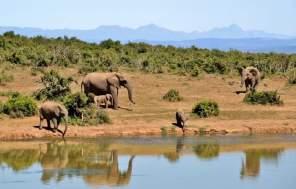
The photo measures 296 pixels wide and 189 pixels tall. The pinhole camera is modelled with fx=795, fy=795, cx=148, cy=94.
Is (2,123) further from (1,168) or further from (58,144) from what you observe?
(1,168)

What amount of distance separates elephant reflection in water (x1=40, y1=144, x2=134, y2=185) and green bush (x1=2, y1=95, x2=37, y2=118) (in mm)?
4021

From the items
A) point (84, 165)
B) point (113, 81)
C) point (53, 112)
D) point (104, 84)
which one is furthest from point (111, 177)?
point (104, 84)

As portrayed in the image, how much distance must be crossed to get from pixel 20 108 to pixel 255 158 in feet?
30.2

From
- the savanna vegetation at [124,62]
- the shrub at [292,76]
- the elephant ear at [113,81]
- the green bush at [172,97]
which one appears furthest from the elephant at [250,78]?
the elephant ear at [113,81]

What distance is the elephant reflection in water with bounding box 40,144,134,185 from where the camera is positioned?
19219mm

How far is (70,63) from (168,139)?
20.3 meters

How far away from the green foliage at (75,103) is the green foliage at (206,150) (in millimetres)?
4759

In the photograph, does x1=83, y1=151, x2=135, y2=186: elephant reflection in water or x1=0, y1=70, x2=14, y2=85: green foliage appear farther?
x1=0, y1=70, x2=14, y2=85: green foliage

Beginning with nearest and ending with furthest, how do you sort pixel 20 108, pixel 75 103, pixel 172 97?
pixel 75 103
pixel 20 108
pixel 172 97

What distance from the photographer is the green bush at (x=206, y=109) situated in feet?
94.8

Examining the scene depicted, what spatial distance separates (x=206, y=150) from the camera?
23844 mm

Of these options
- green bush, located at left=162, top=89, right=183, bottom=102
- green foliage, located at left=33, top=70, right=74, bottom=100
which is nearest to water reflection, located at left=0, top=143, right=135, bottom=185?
green foliage, located at left=33, top=70, right=74, bottom=100

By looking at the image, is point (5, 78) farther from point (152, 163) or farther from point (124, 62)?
point (152, 163)

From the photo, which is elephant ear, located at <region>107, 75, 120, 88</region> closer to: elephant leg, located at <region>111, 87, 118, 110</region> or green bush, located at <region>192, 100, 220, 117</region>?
elephant leg, located at <region>111, 87, 118, 110</region>
